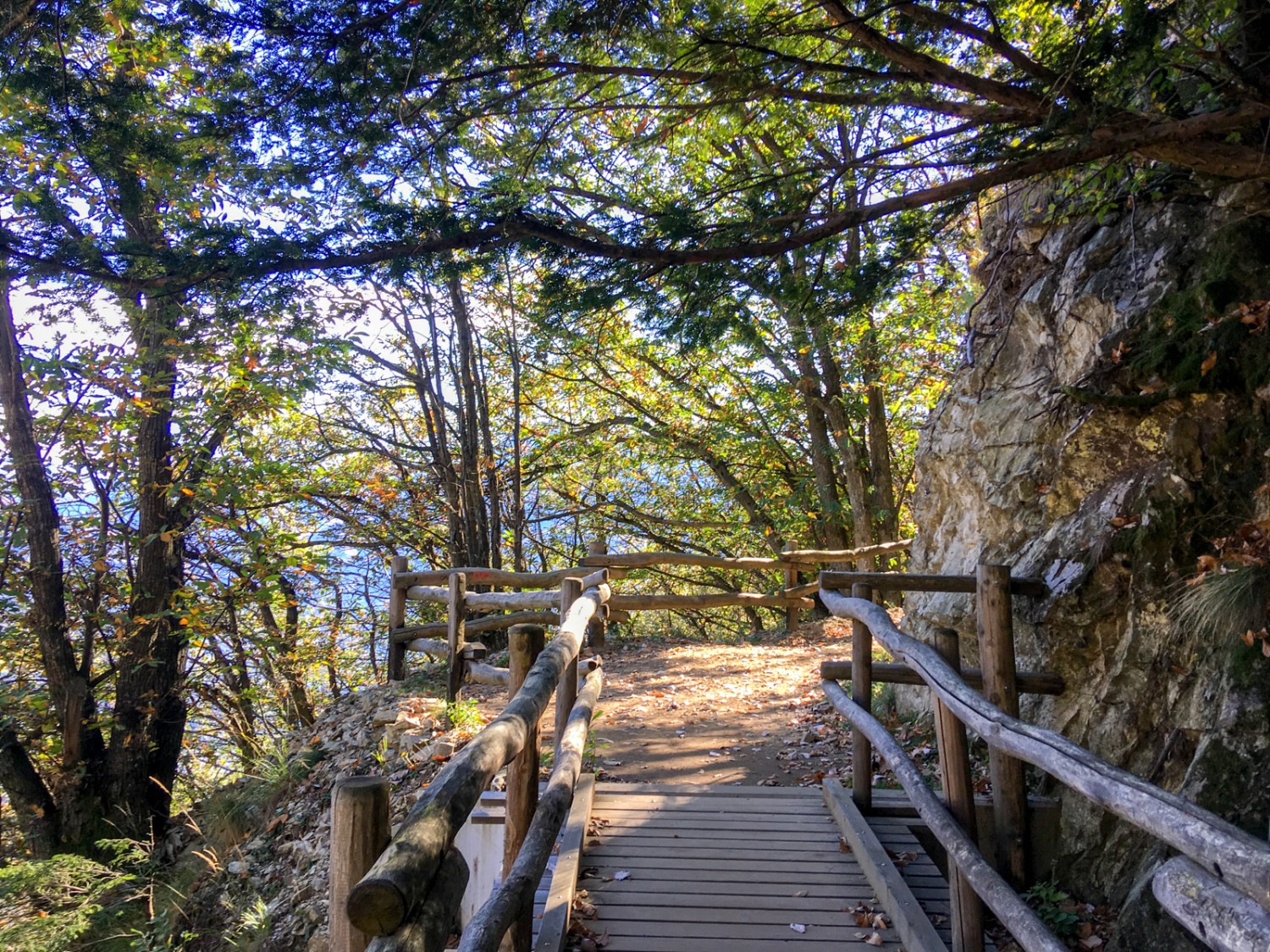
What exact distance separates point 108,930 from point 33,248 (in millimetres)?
6335

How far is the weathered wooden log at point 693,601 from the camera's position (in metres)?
12.1

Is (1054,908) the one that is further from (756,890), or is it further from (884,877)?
(756,890)

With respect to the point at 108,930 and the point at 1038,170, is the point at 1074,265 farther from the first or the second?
the point at 108,930

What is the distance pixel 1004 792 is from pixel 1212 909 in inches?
118

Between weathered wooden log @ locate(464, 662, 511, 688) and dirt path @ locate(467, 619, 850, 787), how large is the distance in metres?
0.45

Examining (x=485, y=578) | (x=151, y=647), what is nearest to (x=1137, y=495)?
(x=485, y=578)

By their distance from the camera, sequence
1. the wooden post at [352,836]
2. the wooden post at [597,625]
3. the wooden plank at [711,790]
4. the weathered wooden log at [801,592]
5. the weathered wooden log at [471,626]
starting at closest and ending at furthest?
the wooden post at [352,836], the wooden plank at [711,790], the wooden post at [597,625], the weathered wooden log at [471,626], the weathered wooden log at [801,592]

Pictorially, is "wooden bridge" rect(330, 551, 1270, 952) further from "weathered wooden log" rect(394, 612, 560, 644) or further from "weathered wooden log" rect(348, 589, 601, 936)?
"weathered wooden log" rect(394, 612, 560, 644)

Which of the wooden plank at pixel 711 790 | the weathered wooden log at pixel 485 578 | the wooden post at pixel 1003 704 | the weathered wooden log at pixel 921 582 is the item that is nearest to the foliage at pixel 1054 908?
the wooden post at pixel 1003 704

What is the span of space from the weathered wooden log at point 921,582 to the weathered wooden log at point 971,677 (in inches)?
19.8

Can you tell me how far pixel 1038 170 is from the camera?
4.31m

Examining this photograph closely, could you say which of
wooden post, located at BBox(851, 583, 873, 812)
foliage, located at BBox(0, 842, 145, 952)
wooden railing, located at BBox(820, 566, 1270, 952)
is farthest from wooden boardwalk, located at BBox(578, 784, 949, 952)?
foliage, located at BBox(0, 842, 145, 952)

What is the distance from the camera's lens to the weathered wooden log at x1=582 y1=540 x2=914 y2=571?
38.5ft

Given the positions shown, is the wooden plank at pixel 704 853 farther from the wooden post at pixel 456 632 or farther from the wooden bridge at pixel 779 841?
the wooden post at pixel 456 632
